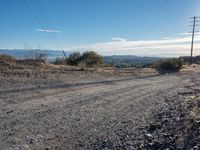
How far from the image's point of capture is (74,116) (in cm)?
1074

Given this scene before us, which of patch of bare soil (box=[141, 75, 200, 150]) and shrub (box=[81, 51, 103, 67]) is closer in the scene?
patch of bare soil (box=[141, 75, 200, 150])

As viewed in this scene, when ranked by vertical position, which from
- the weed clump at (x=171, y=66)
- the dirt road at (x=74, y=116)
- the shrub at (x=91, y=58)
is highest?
the shrub at (x=91, y=58)

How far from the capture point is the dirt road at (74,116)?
8234mm

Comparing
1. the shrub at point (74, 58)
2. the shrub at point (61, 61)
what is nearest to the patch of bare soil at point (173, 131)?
the shrub at point (61, 61)

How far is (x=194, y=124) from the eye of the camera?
894 cm

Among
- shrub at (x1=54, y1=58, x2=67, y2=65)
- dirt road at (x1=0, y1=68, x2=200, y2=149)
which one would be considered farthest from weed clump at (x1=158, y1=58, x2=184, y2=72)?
dirt road at (x1=0, y1=68, x2=200, y2=149)

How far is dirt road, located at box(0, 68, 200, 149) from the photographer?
823cm

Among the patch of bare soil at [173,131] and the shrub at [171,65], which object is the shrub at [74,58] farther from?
the patch of bare soil at [173,131]

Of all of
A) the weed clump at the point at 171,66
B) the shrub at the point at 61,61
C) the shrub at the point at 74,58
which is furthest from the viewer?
the shrub at the point at 74,58

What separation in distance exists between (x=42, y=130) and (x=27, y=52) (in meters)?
22.2

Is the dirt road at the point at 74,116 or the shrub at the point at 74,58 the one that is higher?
the shrub at the point at 74,58

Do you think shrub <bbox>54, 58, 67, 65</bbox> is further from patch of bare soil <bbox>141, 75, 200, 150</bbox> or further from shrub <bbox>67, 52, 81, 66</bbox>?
patch of bare soil <bbox>141, 75, 200, 150</bbox>

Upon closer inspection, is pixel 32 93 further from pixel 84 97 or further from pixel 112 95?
pixel 112 95

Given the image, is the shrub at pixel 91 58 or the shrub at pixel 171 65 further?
the shrub at pixel 91 58
